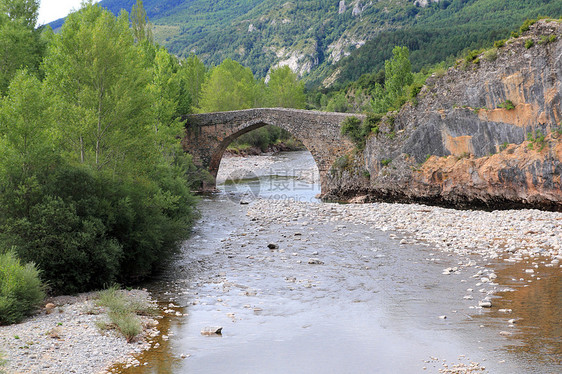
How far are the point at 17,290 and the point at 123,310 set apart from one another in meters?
2.23

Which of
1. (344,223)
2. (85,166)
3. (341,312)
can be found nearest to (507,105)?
(344,223)

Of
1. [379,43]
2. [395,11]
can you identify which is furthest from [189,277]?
[395,11]

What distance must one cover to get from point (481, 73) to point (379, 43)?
100 meters

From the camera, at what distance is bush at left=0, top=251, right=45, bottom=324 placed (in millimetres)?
11336

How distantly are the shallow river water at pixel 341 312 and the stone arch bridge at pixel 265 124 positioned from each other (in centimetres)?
1326

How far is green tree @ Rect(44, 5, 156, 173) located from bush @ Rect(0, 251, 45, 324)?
505 cm

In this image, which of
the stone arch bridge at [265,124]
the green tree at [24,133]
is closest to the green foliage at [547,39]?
the stone arch bridge at [265,124]

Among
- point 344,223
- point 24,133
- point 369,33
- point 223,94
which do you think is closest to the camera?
point 24,133

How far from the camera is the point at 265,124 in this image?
37.7m

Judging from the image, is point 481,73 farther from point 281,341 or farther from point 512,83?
point 281,341

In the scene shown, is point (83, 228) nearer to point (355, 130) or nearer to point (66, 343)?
point (66, 343)

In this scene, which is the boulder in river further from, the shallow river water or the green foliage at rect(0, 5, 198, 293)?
the green foliage at rect(0, 5, 198, 293)

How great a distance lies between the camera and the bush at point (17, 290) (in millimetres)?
11336

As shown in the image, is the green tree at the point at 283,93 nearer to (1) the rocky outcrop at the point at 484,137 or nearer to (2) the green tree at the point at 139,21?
(2) the green tree at the point at 139,21
